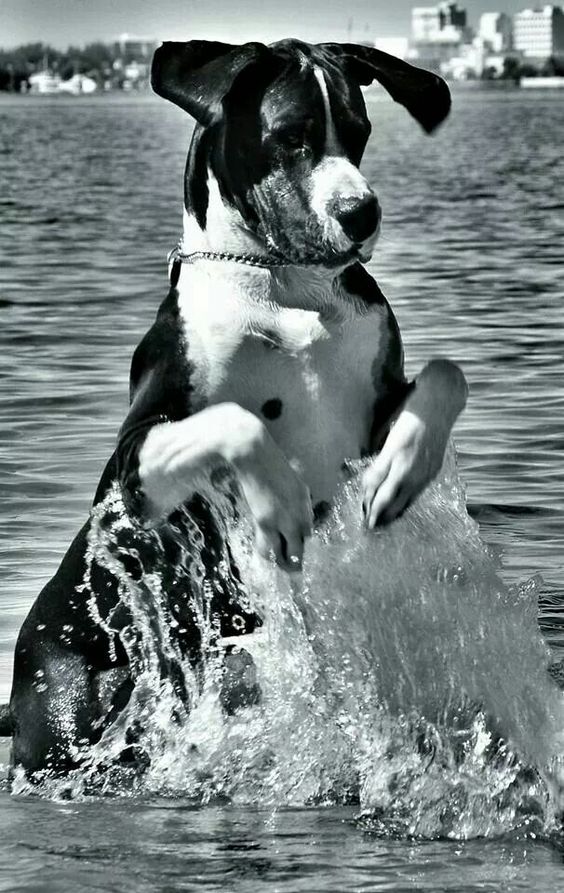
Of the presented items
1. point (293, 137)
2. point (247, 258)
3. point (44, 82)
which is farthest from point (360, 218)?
point (44, 82)

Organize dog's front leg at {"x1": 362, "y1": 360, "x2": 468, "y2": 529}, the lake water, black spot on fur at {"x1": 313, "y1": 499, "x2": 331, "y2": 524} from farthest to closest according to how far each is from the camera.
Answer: black spot on fur at {"x1": 313, "y1": 499, "x2": 331, "y2": 524}, dog's front leg at {"x1": 362, "y1": 360, "x2": 468, "y2": 529}, the lake water

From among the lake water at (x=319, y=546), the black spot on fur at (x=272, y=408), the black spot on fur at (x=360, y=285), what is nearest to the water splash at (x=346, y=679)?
the lake water at (x=319, y=546)

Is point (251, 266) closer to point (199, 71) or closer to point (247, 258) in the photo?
point (247, 258)

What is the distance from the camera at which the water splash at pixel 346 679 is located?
16.2 feet

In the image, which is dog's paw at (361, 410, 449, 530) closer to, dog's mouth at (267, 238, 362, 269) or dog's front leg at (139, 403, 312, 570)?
dog's front leg at (139, 403, 312, 570)

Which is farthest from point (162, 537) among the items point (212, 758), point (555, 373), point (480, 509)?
point (555, 373)

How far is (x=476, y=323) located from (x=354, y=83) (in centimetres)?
831

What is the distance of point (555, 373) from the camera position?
11.0 metres

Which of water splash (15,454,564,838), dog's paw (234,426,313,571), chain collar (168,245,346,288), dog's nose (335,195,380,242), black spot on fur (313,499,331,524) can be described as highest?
dog's nose (335,195,380,242)

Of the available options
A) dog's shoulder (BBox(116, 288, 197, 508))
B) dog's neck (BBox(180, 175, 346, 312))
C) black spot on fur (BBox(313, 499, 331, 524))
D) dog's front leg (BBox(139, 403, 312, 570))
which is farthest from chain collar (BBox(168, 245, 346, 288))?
black spot on fur (BBox(313, 499, 331, 524))

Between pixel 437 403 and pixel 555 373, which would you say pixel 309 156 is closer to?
pixel 437 403

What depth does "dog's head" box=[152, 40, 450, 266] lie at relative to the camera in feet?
15.1

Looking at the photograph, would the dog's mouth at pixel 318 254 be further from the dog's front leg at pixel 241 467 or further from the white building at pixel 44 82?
the white building at pixel 44 82

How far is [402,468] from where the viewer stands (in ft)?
15.6
